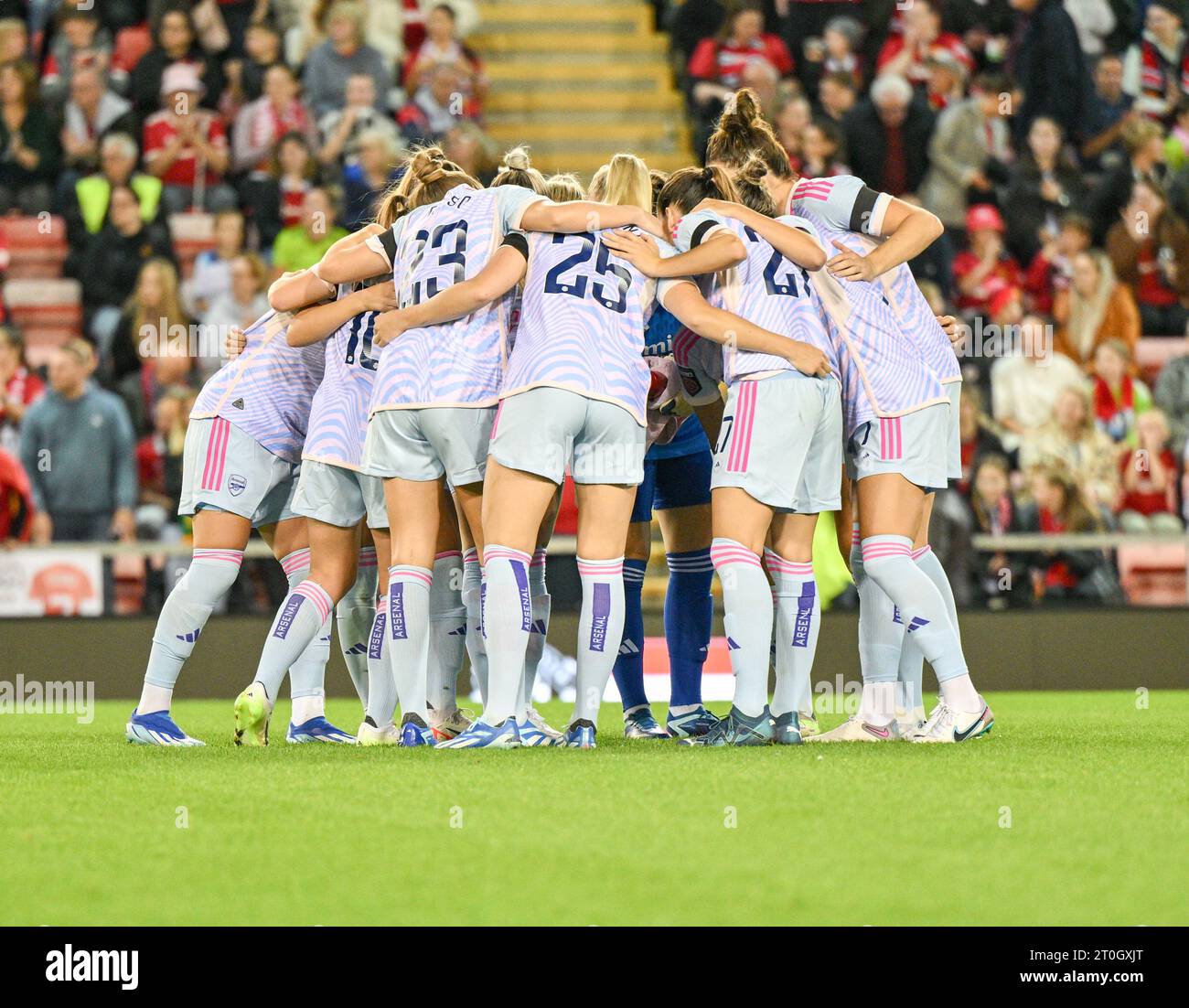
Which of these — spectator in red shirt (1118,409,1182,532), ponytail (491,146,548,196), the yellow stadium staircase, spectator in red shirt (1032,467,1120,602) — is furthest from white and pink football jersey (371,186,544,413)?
the yellow stadium staircase

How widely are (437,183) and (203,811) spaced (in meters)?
2.83

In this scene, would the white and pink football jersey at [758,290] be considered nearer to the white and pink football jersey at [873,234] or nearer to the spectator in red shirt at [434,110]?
the white and pink football jersey at [873,234]

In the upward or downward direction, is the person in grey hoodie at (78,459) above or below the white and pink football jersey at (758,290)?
above

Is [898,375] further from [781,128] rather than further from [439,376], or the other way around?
[781,128]

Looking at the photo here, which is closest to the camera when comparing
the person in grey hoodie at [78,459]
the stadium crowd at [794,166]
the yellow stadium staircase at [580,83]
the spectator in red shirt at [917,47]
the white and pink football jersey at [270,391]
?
the white and pink football jersey at [270,391]

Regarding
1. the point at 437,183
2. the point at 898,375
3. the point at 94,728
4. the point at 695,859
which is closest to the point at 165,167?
the point at 94,728

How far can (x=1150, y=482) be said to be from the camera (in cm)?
1230

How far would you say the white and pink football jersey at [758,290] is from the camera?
19.8ft

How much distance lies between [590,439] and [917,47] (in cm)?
969

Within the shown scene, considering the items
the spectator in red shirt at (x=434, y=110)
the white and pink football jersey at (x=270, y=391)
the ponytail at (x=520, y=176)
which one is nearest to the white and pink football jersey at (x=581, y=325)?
the ponytail at (x=520, y=176)

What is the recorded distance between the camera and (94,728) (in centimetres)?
778

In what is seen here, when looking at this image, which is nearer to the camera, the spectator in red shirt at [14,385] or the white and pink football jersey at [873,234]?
the white and pink football jersey at [873,234]

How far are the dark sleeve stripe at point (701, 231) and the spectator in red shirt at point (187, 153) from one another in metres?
7.93

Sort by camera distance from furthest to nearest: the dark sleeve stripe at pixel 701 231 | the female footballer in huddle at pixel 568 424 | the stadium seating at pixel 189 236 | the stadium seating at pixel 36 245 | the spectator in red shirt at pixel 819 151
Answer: the spectator in red shirt at pixel 819 151
the stadium seating at pixel 36 245
the stadium seating at pixel 189 236
the dark sleeve stripe at pixel 701 231
the female footballer in huddle at pixel 568 424
